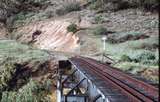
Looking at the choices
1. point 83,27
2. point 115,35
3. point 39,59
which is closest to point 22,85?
point 39,59

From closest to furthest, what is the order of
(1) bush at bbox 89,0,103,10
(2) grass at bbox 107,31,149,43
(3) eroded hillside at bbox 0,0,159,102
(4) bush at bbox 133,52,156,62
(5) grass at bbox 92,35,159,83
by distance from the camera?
(3) eroded hillside at bbox 0,0,159,102 → (5) grass at bbox 92,35,159,83 → (4) bush at bbox 133,52,156,62 → (2) grass at bbox 107,31,149,43 → (1) bush at bbox 89,0,103,10

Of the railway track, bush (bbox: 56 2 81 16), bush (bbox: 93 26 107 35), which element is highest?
the railway track

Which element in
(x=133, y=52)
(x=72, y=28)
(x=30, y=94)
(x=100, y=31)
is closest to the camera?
(x=30, y=94)

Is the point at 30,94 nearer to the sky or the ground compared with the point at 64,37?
nearer to the ground

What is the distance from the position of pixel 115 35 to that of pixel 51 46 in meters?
6.36

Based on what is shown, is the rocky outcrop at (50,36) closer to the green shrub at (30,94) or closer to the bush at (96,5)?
the bush at (96,5)

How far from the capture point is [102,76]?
12.5 metres

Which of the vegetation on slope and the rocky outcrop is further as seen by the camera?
the rocky outcrop

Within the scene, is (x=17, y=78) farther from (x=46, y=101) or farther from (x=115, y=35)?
(x=115, y=35)

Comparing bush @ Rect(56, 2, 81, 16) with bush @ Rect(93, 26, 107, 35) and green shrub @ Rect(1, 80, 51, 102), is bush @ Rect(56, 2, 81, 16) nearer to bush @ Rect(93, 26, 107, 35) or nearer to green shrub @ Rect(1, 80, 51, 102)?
bush @ Rect(93, 26, 107, 35)

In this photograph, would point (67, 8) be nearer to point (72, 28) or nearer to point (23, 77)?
point (72, 28)

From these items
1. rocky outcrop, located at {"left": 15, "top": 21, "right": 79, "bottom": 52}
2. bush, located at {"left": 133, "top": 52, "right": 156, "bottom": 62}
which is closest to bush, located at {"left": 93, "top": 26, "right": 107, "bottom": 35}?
rocky outcrop, located at {"left": 15, "top": 21, "right": 79, "bottom": 52}

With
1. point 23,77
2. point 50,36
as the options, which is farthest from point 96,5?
point 23,77

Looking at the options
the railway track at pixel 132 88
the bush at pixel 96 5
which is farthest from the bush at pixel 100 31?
the railway track at pixel 132 88
